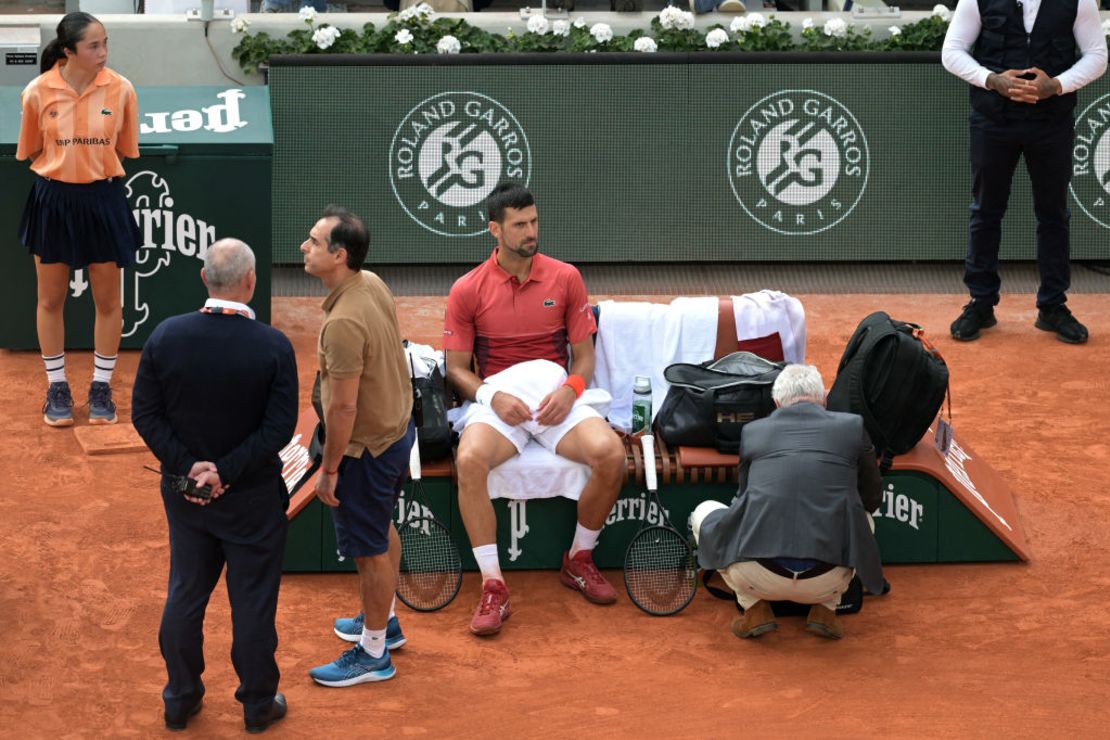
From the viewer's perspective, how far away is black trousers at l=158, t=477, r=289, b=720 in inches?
219

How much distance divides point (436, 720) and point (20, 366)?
5002mm

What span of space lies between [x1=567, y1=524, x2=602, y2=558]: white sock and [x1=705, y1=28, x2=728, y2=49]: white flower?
5260 millimetres

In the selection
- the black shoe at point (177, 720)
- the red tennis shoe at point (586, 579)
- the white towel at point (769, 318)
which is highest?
the white towel at point (769, 318)

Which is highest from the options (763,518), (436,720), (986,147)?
(986,147)

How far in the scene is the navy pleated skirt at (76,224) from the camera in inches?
344

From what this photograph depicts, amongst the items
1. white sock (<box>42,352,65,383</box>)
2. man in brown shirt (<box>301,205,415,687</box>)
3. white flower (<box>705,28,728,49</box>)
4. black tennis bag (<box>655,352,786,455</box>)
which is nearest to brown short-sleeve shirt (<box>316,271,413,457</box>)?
man in brown shirt (<box>301,205,415,687</box>)

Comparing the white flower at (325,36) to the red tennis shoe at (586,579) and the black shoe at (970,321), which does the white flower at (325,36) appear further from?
the red tennis shoe at (586,579)

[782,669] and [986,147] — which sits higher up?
[986,147]

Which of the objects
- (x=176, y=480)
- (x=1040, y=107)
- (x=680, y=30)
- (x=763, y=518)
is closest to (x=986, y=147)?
(x=1040, y=107)

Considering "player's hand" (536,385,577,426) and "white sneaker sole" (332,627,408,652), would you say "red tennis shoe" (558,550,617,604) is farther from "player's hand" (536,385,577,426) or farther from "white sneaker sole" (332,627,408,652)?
"white sneaker sole" (332,627,408,652)

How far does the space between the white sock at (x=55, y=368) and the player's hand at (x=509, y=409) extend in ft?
10.1

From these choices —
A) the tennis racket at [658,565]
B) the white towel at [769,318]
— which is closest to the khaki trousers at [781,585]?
the tennis racket at [658,565]

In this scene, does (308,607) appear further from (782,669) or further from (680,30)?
(680,30)

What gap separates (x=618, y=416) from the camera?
7.80 meters
